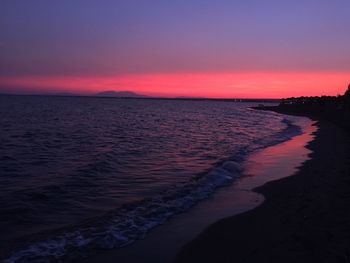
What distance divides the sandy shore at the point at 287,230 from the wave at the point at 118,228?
4.85 feet

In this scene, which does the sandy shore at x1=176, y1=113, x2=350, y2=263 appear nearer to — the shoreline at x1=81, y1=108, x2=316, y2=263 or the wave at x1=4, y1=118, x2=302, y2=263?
the shoreline at x1=81, y1=108, x2=316, y2=263

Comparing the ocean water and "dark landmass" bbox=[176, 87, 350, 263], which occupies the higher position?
"dark landmass" bbox=[176, 87, 350, 263]

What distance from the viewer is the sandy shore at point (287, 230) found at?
7.48 metres

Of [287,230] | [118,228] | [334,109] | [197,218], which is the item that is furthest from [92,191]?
[334,109]

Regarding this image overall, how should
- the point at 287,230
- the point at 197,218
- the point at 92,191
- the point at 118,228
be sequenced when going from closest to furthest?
1. the point at 287,230
2. the point at 118,228
3. the point at 197,218
4. the point at 92,191

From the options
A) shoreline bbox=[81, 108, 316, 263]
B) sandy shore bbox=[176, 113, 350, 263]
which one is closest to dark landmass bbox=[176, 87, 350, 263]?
sandy shore bbox=[176, 113, 350, 263]

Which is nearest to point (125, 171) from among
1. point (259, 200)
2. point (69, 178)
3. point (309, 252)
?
point (69, 178)

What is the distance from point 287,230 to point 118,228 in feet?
12.0

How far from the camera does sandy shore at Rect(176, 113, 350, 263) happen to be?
7484mm

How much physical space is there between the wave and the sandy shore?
1.48m

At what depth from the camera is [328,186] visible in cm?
1316

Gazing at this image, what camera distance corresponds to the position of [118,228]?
936 cm

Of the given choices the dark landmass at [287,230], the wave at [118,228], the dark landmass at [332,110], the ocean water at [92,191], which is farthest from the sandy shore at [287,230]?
the dark landmass at [332,110]

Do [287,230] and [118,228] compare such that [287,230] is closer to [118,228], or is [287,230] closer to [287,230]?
[287,230]
